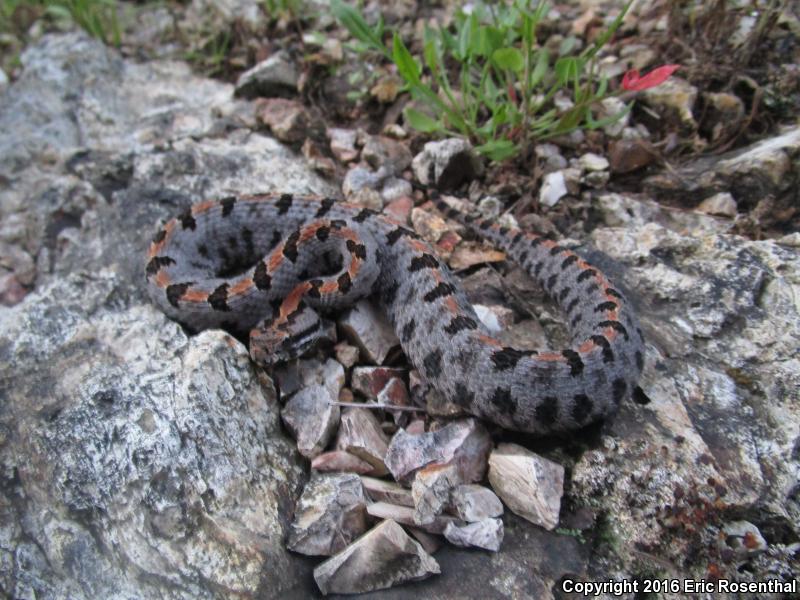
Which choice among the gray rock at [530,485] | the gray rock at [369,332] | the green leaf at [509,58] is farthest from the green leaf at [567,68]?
the gray rock at [530,485]

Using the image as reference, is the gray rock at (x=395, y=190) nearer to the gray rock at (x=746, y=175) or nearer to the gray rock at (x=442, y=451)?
the gray rock at (x=746, y=175)

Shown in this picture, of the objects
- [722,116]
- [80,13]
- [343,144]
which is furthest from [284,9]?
[722,116]

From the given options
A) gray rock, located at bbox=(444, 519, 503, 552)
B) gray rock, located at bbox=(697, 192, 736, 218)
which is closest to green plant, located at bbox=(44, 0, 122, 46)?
gray rock, located at bbox=(697, 192, 736, 218)

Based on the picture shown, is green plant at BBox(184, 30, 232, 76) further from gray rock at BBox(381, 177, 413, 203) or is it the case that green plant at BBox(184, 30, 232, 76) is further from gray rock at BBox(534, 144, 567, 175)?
gray rock at BBox(534, 144, 567, 175)

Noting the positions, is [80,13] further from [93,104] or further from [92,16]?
[93,104]

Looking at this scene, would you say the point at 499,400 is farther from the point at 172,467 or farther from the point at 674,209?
the point at 674,209

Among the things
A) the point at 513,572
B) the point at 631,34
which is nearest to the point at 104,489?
the point at 513,572
